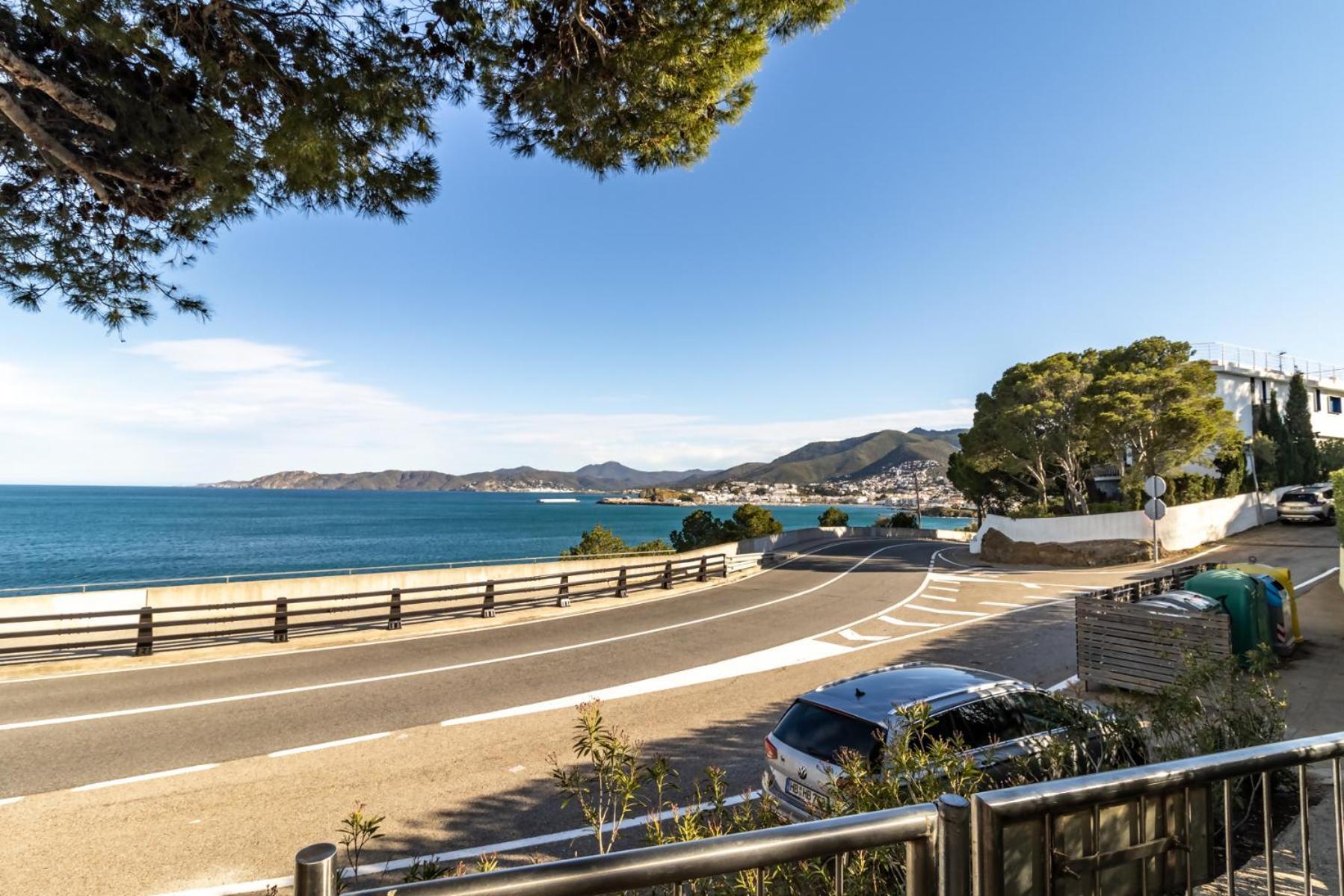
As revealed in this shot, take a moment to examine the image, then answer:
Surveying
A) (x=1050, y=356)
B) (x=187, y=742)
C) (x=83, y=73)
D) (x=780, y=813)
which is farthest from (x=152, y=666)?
(x=1050, y=356)

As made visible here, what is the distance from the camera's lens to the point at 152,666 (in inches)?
483

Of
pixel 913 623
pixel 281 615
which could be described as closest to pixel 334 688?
pixel 281 615

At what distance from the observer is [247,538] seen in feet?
322

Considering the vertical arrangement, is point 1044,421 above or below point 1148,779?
above

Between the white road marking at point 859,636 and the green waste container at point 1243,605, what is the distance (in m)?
6.15

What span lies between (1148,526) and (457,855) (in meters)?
32.0

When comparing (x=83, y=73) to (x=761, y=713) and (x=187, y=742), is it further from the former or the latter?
(x=761, y=713)

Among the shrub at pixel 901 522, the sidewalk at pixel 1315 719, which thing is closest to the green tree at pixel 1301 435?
the shrub at pixel 901 522

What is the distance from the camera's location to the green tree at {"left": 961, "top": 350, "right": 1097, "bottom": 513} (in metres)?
33.7

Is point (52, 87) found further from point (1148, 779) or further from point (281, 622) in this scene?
point (281, 622)

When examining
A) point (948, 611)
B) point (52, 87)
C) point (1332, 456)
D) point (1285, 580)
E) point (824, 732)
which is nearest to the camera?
point (52, 87)

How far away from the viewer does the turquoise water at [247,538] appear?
212 feet

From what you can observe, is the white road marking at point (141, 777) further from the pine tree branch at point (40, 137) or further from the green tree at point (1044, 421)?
the green tree at point (1044, 421)

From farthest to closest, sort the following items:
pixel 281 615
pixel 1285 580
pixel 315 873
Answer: pixel 281 615 < pixel 1285 580 < pixel 315 873
